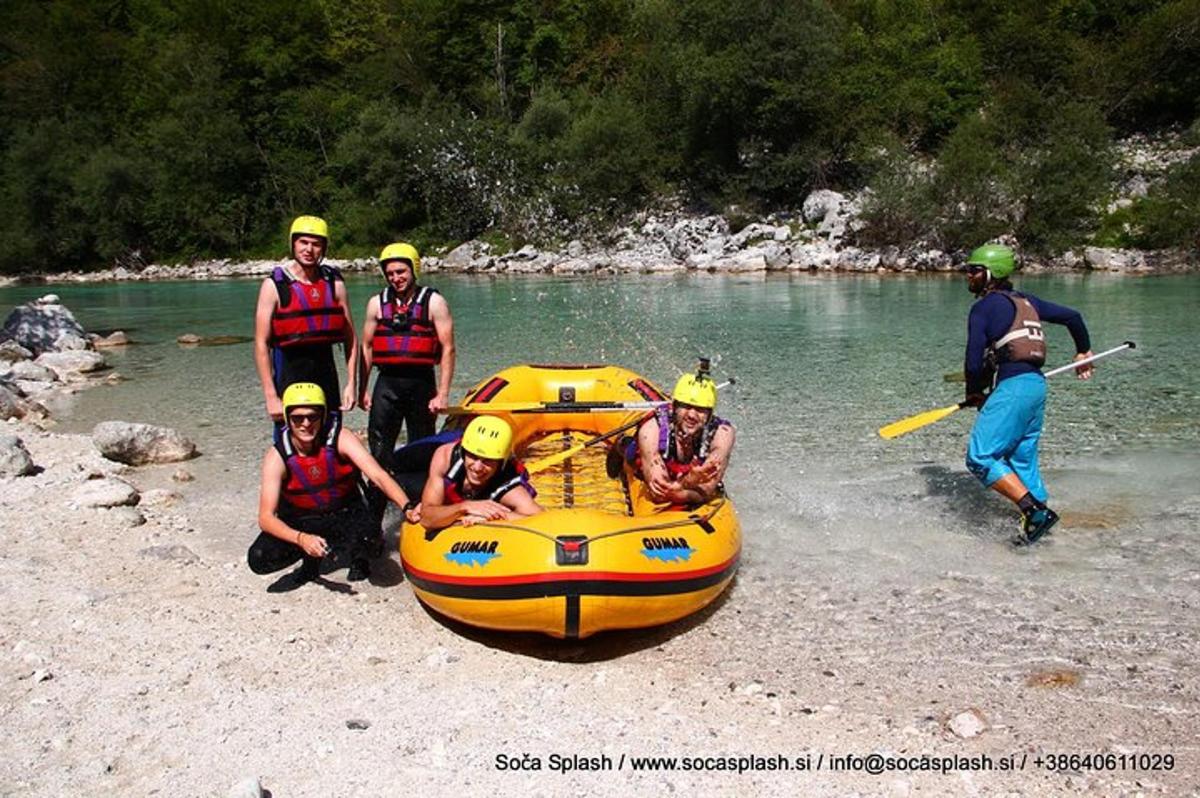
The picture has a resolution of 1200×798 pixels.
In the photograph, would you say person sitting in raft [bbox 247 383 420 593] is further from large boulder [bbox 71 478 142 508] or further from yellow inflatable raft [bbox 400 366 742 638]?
large boulder [bbox 71 478 142 508]

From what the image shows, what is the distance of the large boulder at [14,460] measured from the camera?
5.45m

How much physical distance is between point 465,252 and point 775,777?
30.6m

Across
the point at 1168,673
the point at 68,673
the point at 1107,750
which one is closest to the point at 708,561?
the point at 1107,750

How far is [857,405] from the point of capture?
25.0 feet

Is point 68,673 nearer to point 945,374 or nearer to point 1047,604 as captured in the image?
point 1047,604

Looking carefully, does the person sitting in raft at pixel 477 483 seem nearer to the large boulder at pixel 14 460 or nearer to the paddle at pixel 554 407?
the paddle at pixel 554 407

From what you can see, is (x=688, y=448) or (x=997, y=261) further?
(x=997, y=261)

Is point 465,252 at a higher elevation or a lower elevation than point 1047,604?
higher

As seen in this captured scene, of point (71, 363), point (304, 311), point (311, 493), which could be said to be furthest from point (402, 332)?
point (71, 363)

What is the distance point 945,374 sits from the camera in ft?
29.6

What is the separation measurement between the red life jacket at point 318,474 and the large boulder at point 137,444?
2959mm

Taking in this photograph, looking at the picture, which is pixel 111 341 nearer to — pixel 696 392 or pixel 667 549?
pixel 696 392

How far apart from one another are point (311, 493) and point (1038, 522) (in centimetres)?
348

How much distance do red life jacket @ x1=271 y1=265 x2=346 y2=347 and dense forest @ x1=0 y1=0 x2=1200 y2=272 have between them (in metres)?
21.7
